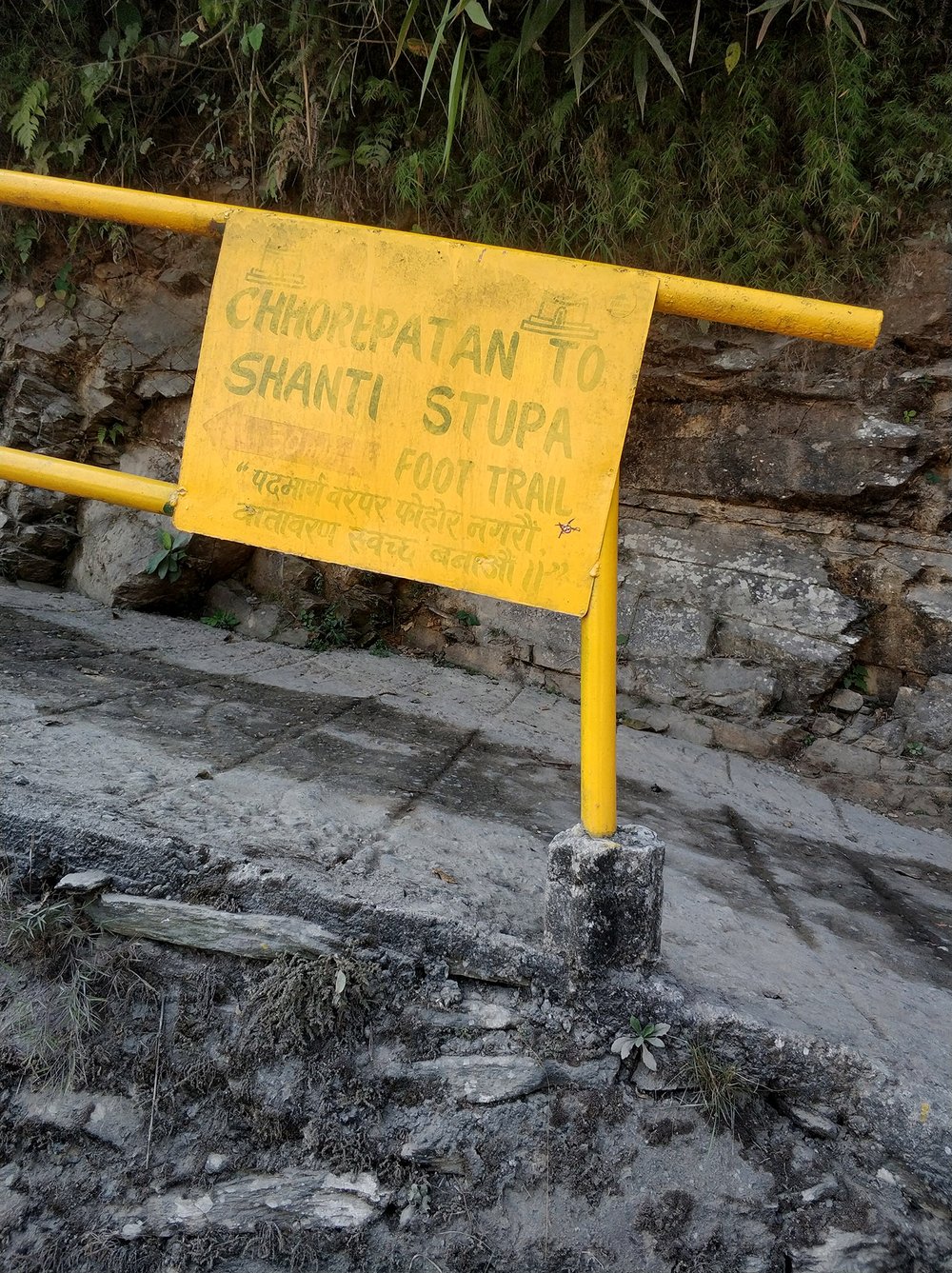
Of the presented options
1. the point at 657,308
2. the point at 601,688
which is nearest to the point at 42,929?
the point at 601,688

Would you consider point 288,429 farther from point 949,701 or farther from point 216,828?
point 949,701

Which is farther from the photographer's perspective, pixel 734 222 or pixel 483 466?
pixel 734 222

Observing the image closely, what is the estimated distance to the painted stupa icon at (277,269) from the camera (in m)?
1.61

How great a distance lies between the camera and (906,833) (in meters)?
3.32

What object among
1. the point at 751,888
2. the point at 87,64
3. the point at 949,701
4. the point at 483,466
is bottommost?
the point at 751,888

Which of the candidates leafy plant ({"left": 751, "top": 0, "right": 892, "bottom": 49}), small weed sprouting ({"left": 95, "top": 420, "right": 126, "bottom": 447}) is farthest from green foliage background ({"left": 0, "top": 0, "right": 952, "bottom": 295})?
small weed sprouting ({"left": 95, "top": 420, "right": 126, "bottom": 447})

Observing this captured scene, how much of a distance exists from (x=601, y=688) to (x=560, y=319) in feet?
2.36

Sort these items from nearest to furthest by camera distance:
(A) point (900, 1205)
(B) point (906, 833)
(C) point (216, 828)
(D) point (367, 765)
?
1. (A) point (900, 1205)
2. (C) point (216, 828)
3. (D) point (367, 765)
4. (B) point (906, 833)

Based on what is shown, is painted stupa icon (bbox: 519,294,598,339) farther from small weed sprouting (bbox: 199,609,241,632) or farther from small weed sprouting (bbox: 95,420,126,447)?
small weed sprouting (bbox: 95,420,126,447)

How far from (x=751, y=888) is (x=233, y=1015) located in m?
1.46

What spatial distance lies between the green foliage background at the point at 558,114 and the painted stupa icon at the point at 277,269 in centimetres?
162

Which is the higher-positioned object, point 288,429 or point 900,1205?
point 288,429

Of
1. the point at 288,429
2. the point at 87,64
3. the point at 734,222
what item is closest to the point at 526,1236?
the point at 288,429

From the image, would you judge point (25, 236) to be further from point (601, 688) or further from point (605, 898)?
point (605, 898)
